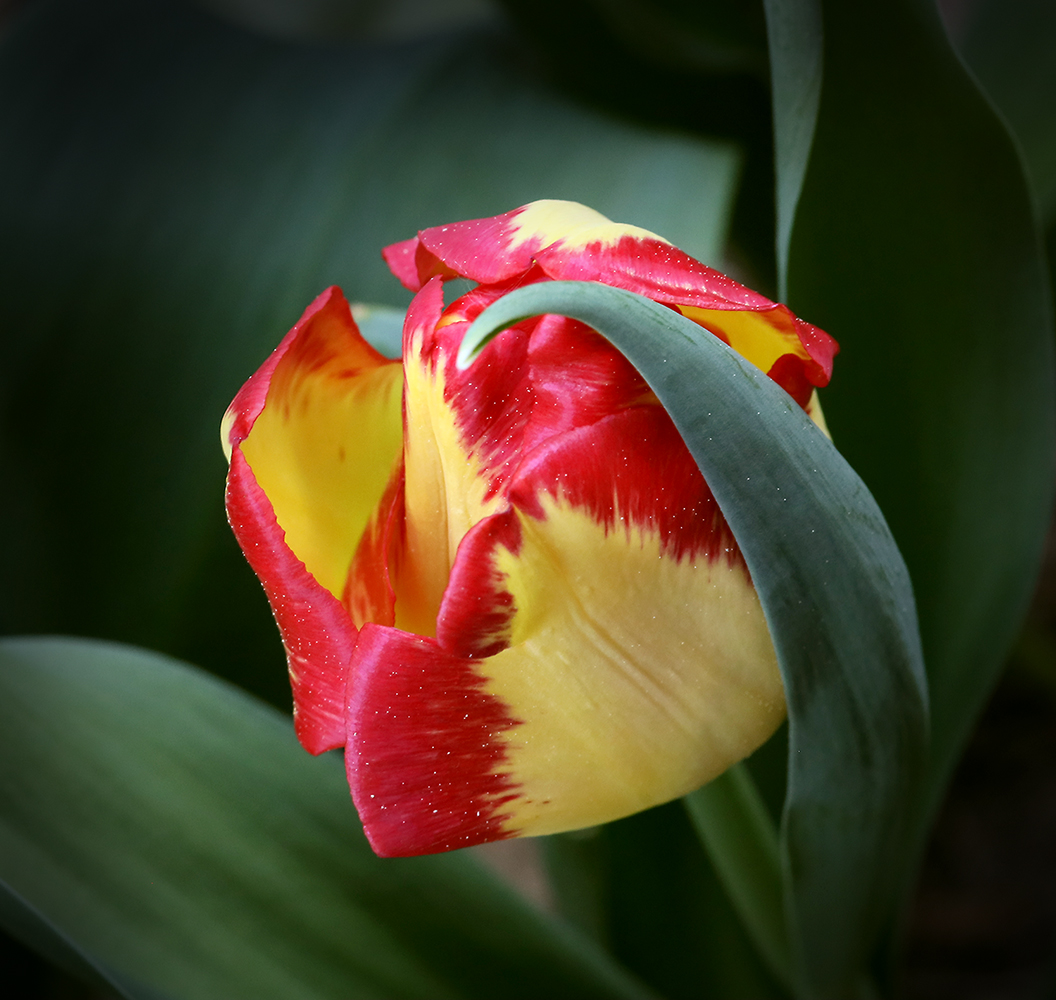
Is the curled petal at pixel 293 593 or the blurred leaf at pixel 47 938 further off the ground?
the curled petal at pixel 293 593

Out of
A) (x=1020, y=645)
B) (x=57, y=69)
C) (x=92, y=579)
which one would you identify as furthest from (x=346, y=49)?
(x=1020, y=645)

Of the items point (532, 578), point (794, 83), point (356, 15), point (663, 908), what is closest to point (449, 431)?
point (532, 578)

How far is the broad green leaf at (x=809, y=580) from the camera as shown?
0.62 ft

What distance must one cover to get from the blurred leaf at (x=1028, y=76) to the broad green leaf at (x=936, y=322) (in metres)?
0.22

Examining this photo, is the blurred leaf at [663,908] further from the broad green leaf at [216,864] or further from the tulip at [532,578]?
the tulip at [532,578]

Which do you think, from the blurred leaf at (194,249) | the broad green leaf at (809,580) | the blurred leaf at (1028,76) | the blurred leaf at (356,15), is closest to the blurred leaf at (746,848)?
the broad green leaf at (809,580)

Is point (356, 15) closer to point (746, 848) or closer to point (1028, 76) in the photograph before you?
point (1028, 76)

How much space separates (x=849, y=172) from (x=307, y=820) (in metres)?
0.30

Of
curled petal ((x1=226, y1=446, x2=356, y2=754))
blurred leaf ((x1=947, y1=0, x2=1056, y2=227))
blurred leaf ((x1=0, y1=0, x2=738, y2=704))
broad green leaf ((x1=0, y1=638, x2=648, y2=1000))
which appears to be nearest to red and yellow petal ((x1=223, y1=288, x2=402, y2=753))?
curled petal ((x1=226, y1=446, x2=356, y2=754))

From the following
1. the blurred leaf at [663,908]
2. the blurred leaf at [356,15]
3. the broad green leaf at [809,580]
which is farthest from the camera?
the blurred leaf at [356,15]

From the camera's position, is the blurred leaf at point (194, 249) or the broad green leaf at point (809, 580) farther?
the blurred leaf at point (194, 249)

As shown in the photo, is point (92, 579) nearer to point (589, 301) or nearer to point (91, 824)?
point (91, 824)

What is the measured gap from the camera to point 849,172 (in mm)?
350

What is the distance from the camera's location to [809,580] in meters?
0.22
